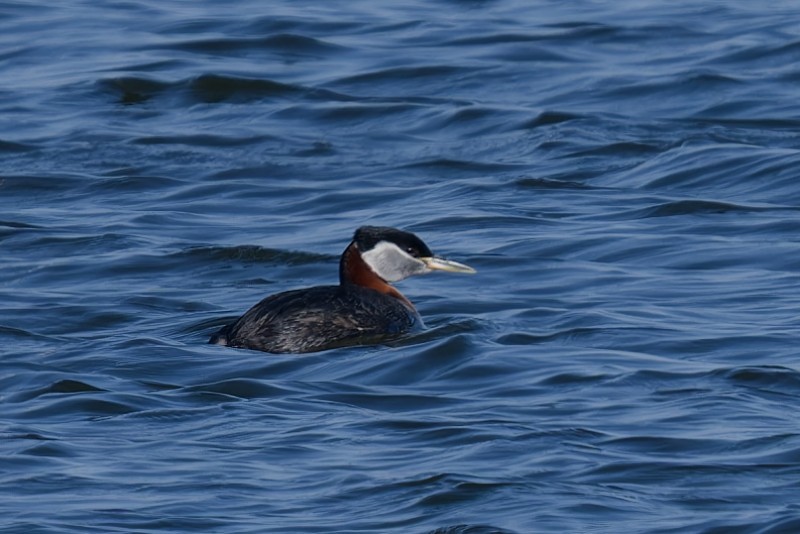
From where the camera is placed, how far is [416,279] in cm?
1430

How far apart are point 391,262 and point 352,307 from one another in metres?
0.73

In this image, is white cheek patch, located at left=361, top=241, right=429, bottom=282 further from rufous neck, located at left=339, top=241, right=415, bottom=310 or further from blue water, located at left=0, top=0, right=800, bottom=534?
blue water, located at left=0, top=0, right=800, bottom=534

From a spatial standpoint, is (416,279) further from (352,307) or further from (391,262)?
(352,307)

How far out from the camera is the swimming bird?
11.8 m

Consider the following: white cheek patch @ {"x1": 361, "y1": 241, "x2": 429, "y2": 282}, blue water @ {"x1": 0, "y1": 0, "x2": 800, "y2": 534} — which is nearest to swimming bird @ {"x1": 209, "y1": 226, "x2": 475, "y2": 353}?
white cheek patch @ {"x1": 361, "y1": 241, "x2": 429, "y2": 282}

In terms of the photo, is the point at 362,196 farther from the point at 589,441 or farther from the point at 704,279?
the point at 589,441

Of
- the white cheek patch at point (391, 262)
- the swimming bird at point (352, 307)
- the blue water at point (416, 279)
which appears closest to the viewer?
the blue water at point (416, 279)

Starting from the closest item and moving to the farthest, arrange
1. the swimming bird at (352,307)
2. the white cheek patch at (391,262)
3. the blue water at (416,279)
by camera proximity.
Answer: the blue water at (416,279) < the swimming bird at (352,307) < the white cheek patch at (391,262)

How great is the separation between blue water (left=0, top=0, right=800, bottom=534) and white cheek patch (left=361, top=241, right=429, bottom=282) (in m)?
0.37

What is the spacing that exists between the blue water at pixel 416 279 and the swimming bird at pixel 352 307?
195 millimetres

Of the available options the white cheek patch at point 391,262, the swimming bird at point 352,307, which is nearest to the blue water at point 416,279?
the swimming bird at point 352,307

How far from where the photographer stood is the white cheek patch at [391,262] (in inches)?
508

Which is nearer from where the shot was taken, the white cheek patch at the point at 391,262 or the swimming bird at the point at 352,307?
the swimming bird at the point at 352,307

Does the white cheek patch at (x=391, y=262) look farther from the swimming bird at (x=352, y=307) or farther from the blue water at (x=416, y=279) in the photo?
the blue water at (x=416, y=279)
